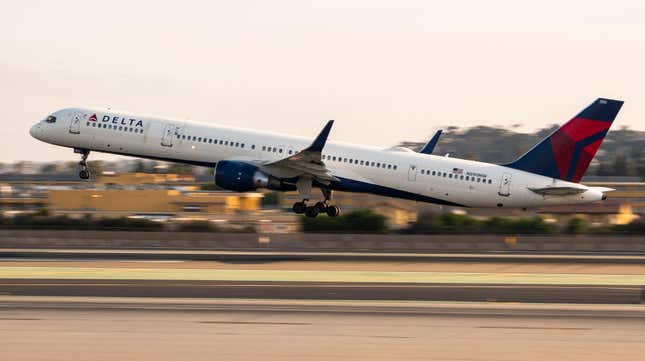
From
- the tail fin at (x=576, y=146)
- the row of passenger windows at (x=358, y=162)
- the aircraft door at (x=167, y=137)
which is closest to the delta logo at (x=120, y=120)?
the aircraft door at (x=167, y=137)

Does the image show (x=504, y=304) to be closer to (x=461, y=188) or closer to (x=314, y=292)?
(x=314, y=292)

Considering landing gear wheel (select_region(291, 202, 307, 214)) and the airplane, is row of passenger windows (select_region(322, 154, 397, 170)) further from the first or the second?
landing gear wheel (select_region(291, 202, 307, 214))

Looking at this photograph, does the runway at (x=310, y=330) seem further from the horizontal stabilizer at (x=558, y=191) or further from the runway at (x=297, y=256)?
the horizontal stabilizer at (x=558, y=191)

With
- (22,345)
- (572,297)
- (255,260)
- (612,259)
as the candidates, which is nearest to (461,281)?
(572,297)

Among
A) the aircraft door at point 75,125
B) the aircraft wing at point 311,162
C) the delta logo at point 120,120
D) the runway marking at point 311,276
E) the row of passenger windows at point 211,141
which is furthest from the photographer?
the aircraft door at point 75,125

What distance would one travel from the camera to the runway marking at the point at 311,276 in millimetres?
42031

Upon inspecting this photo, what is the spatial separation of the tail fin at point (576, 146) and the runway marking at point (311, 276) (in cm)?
1282

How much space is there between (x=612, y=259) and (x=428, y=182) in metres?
12.2

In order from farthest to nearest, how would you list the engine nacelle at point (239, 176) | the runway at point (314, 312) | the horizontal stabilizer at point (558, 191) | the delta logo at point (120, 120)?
the delta logo at point (120, 120) < the horizontal stabilizer at point (558, 191) < the engine nacelle at point (239, 176) < the runway at point (314, 312)

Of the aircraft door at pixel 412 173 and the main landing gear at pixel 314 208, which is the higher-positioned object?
the aircraft door at pixel 412 173

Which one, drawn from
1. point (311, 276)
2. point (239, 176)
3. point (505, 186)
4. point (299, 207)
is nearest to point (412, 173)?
point (505, 186)

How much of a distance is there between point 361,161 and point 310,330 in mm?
30771

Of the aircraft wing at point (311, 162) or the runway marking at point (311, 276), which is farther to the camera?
the aircraft wing at point (311, 162)

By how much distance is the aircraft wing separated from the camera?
54000mm
